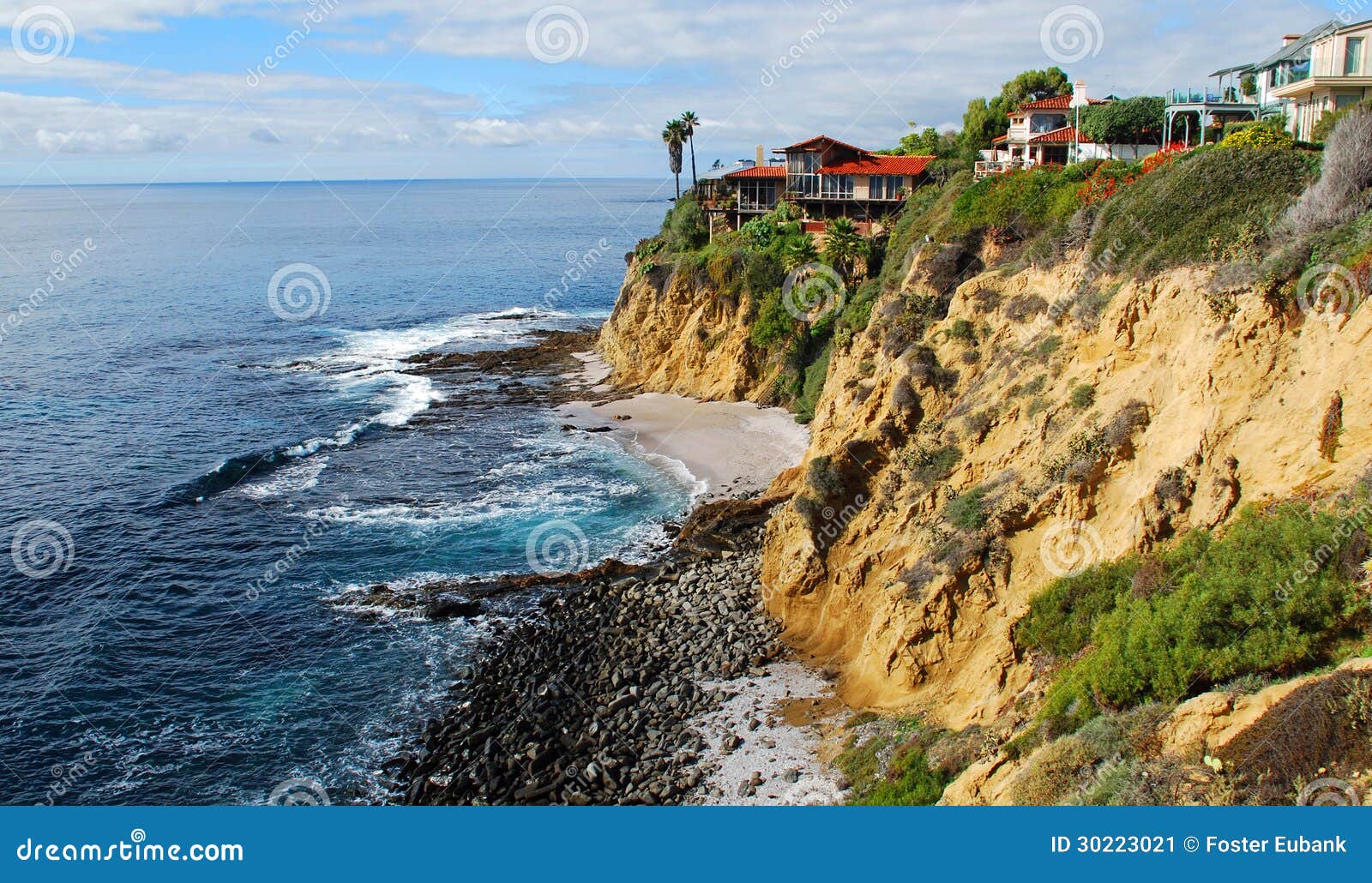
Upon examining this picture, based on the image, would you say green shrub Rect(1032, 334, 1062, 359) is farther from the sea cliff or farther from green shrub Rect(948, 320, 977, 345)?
green shrub Rect(948, 320, 977, 345)

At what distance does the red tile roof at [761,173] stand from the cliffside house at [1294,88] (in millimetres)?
28505

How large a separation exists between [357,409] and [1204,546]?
5162 cm

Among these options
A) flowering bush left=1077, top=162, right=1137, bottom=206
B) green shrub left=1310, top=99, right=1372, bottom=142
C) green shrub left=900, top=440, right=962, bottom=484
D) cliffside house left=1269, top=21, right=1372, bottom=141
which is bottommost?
green shrub left=900, top=440, right=962, bottom=484

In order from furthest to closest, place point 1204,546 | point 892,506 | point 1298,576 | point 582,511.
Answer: point 582,511 → point 892,506 → point 1204,546 → point 1298,576

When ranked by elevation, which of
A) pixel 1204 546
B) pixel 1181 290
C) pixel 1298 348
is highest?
pixel 1181 290

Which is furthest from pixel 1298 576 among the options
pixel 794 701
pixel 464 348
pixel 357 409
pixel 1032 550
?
pixel 464 348

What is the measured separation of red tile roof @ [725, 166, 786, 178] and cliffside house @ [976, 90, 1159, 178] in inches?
592

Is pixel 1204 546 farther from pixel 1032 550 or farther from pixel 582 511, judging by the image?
pixel 582 511

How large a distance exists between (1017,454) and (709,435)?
83.8ft

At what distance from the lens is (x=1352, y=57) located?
31750mm

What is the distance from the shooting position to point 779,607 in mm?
30703

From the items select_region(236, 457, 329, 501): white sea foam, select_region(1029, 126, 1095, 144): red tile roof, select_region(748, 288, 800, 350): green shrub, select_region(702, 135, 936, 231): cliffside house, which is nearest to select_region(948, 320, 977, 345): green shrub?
select_region(1029, 126, 1095, 144): red tile roof

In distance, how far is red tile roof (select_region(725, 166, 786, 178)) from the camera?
6538 centimetres

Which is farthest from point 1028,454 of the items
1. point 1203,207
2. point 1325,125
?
point 1325,125
